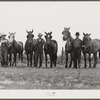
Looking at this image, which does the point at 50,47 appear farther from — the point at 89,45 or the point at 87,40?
the point at 89,45

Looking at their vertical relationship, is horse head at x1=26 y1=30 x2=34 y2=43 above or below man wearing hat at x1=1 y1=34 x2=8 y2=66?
above

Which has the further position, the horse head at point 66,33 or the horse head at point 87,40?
the horse head at point 87,40

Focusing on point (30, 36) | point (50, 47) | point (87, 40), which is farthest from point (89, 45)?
point (30, 36)

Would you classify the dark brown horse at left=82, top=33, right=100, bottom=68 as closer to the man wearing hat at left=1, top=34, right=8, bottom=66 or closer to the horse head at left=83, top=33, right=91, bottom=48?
the horse head at left=83, top=33, right=91, bottom=48

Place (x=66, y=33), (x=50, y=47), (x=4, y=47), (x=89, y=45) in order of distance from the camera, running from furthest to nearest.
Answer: (x=50, y=47) → (x=89, y=45) → (x=4, y=47) → (x=66, y=33)

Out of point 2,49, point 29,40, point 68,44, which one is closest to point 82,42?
point 68,44

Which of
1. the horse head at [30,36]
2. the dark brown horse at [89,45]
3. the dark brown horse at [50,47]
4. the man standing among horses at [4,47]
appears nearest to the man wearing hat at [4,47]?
the man standing among horses at [4,47]

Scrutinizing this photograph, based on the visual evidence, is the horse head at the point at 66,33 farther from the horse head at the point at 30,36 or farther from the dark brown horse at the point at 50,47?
the horse head at the point at 30,36

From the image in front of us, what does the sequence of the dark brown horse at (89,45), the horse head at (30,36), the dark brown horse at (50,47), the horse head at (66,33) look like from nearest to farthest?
the horse head at (66,33), the dark brown horse at (50,47), the dark brown horse at (89,45), the horse head at (30,36)

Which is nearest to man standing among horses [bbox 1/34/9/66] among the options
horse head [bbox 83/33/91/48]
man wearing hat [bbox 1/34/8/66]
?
man wearing hat [bbox 1/34/8/66]

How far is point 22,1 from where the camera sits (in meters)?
13.8

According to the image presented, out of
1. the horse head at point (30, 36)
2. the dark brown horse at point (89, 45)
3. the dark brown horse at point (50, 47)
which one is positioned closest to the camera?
the dark brown horse at point (50, 47)

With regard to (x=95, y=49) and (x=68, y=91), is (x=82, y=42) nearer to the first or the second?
(x=95, y=49)

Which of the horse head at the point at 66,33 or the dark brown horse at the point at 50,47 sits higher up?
the horse head at the point at 66,33
